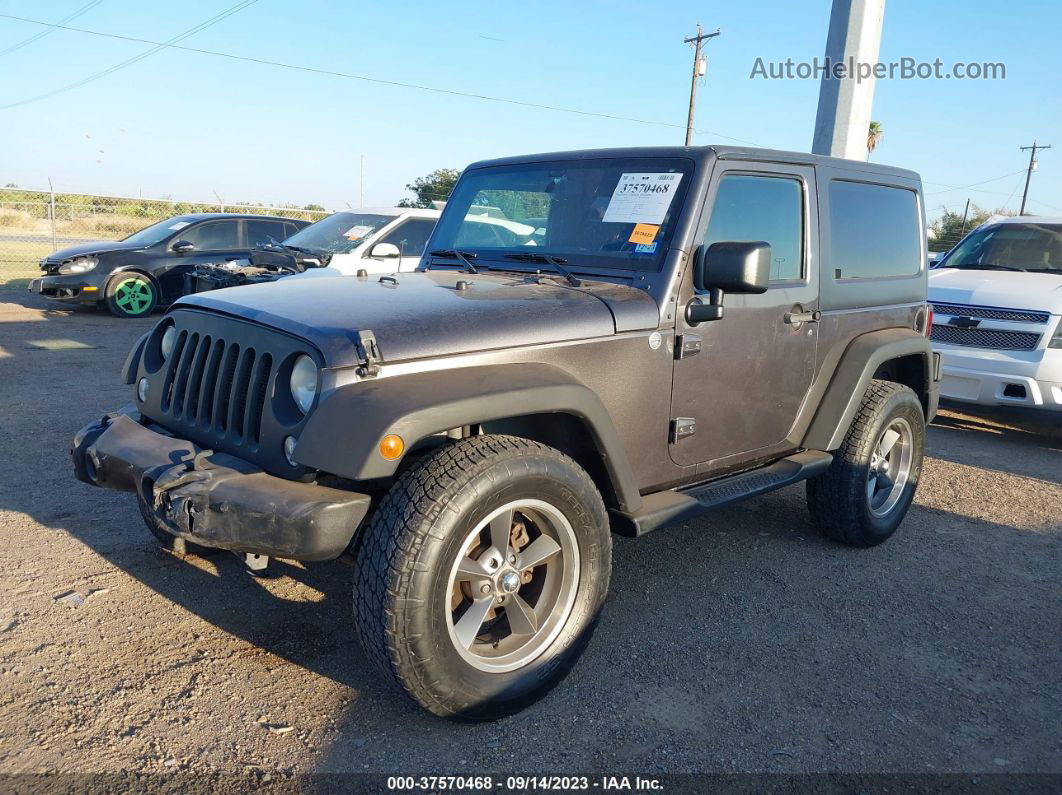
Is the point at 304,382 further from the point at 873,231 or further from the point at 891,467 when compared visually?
the point at 891,467

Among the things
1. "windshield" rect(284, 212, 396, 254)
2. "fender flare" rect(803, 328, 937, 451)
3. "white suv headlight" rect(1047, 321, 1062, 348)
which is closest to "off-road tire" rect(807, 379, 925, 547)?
"fender flare" rect(803, 328, 937, 451)

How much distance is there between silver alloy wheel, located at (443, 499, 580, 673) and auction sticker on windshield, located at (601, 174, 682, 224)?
55.0 inches

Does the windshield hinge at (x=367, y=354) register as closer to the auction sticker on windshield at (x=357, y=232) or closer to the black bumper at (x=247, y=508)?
the black bumper at (x=247, y=508)

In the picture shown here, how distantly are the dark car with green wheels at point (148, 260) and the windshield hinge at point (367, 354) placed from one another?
953 centimetres

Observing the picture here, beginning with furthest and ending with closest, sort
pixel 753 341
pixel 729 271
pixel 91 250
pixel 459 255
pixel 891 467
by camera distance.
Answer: pixel 91 250 → pixel 891 467 → pixel 459 255 → pixel 753 341 → pixel 729 271

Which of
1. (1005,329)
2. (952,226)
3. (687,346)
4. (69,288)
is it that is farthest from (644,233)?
(952,226)

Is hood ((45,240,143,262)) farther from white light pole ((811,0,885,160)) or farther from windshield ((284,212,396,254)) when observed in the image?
white light pole ((811,0,885,160))

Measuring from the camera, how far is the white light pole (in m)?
10.2

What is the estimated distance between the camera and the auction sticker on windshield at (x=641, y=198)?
11.5 ft

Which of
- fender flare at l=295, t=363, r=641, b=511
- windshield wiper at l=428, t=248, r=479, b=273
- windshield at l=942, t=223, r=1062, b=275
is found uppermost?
windshield at l=942, t=223, r=1062, b=275

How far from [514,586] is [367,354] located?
3.15 feet

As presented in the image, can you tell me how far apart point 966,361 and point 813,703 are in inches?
197

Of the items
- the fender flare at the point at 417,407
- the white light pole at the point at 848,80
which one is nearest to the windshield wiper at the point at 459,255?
the fender flare at the point at 417,407

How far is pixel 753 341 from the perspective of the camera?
3.69 m
